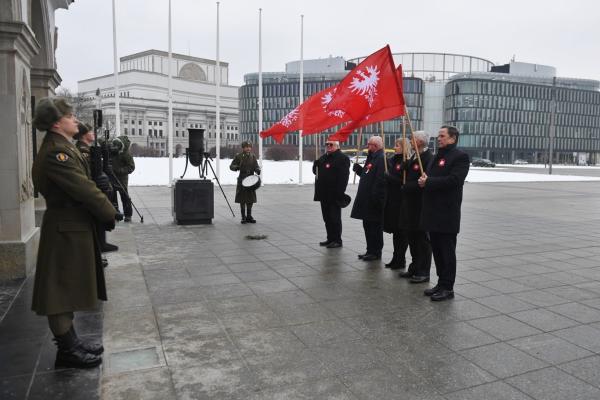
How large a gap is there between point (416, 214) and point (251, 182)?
6065mm

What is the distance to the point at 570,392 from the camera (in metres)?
3.71

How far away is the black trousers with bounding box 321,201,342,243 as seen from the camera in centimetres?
916

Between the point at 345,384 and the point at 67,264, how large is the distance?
84.6 inches

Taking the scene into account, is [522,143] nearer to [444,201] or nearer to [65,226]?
[444,201]

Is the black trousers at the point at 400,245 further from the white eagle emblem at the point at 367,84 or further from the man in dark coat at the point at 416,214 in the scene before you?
the white eagle emblem at the point at 367,84

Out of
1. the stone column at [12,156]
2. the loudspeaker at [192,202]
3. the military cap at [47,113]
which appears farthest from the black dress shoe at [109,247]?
the military cap at [47,113]

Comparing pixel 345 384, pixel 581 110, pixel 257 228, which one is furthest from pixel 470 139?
pixel 345 384

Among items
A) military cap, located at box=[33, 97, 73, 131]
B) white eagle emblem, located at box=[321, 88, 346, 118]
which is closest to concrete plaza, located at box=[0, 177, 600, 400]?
military cap, located at box=[33, 97, 73, 131]

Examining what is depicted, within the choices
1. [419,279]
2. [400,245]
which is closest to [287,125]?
[400,245]

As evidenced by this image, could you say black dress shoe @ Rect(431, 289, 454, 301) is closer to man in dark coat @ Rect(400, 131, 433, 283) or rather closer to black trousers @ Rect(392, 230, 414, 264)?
man in dark coat @ Rect(400, 131, 433, 283)

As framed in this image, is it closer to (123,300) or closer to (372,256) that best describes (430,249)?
(372,256)

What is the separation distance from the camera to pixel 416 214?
262 inches

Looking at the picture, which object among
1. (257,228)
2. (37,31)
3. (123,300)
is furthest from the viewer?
(257,228)

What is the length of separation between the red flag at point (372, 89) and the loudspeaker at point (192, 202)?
5.22 metres
